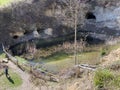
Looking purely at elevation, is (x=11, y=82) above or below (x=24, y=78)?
below

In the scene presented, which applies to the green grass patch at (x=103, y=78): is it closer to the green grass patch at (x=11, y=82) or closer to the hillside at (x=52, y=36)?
the hillside at (x=52, y=36)

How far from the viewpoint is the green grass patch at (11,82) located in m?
33.1

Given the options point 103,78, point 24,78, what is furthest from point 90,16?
point 103,78

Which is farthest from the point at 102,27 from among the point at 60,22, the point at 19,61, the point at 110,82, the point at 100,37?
the point at 110,82

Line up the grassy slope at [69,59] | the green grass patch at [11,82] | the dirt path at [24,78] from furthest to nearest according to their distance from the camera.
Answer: the grassy slope at [69,59] < the green grass patch at [11,82] < the dirt path at [24,78]

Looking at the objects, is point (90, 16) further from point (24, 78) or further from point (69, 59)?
point (24, 78)

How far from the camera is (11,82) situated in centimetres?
3394

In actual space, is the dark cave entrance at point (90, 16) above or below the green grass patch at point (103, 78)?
below

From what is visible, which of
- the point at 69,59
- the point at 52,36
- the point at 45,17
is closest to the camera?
the point at 69,59

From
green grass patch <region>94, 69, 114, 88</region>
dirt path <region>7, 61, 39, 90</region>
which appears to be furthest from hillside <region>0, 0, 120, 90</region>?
green grass patch <region>94, 69, 114, 88</region>

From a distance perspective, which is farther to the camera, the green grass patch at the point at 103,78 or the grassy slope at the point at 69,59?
the grassy slope at the point at 69,59

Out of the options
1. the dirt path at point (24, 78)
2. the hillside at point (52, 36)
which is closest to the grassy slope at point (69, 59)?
the hillside at point (52, 36)

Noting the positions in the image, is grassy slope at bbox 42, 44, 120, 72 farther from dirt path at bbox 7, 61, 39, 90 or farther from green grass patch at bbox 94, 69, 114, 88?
green grass patch at bbox 94, 69, 114, 88

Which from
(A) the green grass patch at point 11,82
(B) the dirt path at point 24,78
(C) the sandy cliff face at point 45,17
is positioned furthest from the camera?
(C) the sandy cliff face at point 45,17
